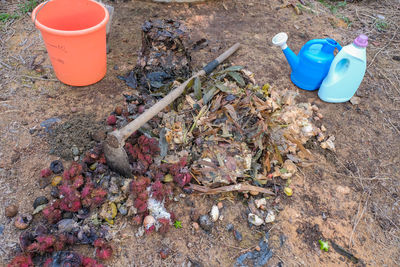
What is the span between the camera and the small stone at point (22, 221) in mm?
1746

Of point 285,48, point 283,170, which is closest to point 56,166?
point 283,170

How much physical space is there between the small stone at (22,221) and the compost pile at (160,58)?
147 cm

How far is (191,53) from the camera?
3258 millimetres

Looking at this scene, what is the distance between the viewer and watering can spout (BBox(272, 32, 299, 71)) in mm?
2799

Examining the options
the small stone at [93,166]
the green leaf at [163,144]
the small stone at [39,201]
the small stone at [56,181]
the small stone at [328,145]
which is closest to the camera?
the small stone at [39,201]

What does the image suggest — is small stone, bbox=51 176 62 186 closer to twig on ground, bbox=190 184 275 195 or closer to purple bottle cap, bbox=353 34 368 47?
twig on ground, bbox=190 184 275 195

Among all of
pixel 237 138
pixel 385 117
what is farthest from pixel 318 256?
pixel 385 117

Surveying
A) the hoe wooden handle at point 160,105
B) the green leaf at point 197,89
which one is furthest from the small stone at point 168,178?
the green leaf at point 197,89

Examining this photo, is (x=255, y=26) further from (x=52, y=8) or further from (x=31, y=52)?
(x=31, y=52)

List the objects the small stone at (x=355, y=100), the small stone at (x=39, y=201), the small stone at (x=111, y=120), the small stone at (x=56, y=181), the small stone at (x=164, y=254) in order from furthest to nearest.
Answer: the small stone at (x=355, y=100), the small stone at (x=111, y=120), the small stone at (x=56, y=181), the small stone at (x=39, y=201), the small stone at (x=164, y=254)

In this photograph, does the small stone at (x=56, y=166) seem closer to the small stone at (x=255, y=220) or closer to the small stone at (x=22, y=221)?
the small stone at (x=22, y=221)

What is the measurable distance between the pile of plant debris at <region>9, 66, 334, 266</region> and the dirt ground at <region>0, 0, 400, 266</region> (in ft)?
0.34

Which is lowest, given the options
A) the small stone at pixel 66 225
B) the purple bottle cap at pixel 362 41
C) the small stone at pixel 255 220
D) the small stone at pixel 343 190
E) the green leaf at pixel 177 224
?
the green leaf at pixel 177 224

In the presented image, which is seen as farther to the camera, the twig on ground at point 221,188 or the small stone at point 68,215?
the twig on ground at point 221,188
